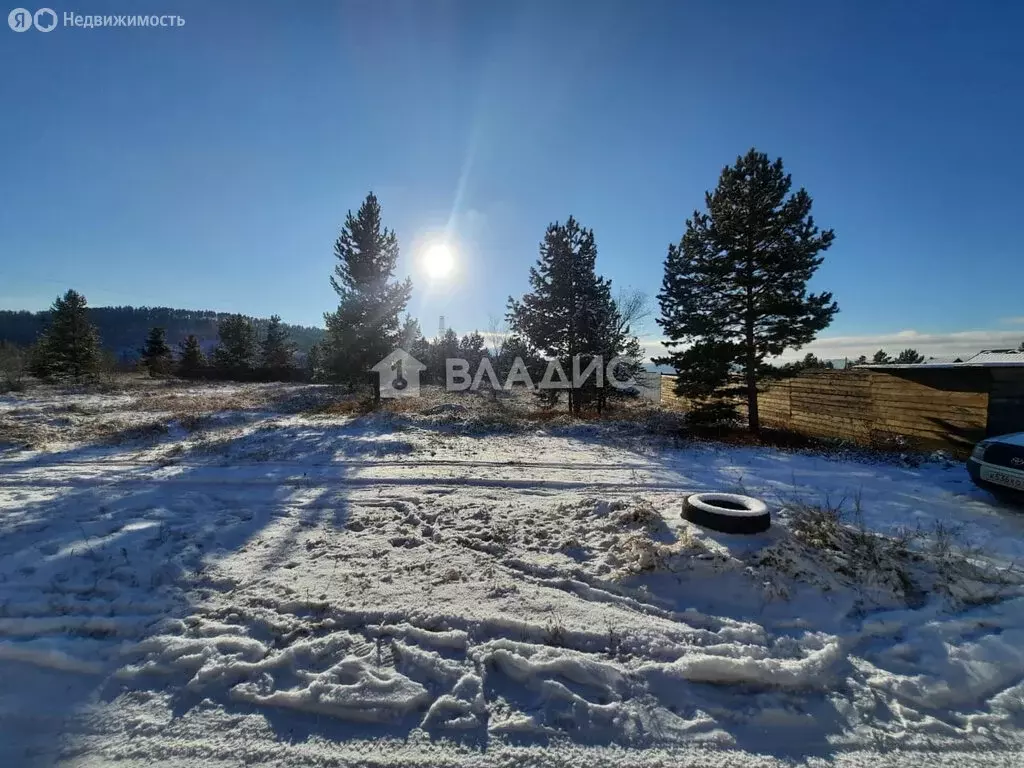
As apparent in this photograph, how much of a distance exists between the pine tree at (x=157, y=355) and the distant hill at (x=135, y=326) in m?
31.3

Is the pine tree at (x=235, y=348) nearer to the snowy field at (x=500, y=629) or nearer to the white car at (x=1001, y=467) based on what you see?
the snowy field at (x=500, y=629)

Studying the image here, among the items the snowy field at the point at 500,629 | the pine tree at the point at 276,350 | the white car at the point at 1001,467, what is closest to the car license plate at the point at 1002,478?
the white car at the point at 1001,467

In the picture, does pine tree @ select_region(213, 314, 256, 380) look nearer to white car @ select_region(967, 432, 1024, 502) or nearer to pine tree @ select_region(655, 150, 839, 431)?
pine tree @ select_region(655, 150, 839, 431)

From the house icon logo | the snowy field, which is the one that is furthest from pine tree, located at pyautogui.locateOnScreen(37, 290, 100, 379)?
the snowy field

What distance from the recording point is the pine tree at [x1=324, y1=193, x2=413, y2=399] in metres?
18.9

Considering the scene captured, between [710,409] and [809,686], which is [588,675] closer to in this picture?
[809,686]

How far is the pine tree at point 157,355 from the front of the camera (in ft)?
125

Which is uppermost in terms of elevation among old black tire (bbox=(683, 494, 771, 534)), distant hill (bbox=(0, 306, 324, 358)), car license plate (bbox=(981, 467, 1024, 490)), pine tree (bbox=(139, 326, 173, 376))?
distant hill (bbox=(0, 306, 324, 358))

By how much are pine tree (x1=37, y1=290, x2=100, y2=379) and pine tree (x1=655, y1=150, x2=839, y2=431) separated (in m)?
39.7

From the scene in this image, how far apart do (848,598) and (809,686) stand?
4.10ft

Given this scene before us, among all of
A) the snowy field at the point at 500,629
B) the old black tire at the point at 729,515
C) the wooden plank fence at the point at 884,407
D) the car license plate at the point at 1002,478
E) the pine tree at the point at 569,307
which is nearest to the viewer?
the snowy field at the point at 500,629

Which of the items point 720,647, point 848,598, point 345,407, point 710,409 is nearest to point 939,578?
point 848,598

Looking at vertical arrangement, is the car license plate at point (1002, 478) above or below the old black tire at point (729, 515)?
above

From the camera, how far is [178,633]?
3084mm
